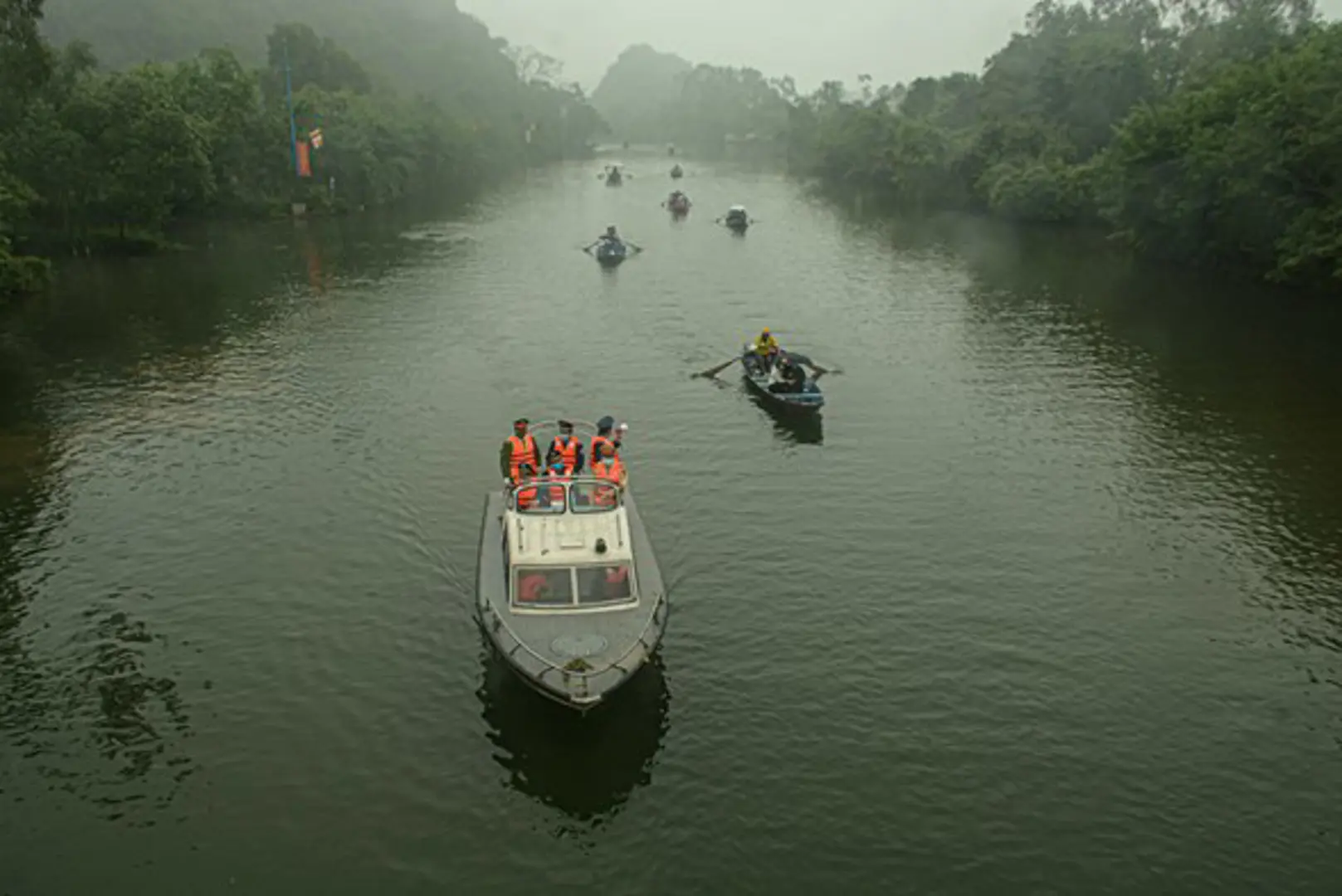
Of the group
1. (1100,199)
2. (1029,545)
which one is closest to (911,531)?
(1029,545)

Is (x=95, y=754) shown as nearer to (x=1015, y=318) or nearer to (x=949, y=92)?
(x=1015, y=318)

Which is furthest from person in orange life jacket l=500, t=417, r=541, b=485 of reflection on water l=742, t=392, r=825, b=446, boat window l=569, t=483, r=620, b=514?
reflection on water l=742, t=392, r=825, b=446

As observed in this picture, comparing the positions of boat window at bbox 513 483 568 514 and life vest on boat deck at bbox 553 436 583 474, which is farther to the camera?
life vest on boat deck at bbox 553 436 583 474

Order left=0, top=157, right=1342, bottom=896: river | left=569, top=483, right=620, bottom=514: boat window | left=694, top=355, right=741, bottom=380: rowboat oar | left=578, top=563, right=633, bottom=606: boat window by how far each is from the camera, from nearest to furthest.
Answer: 1. left=0, top=157, right=1342, bottom=896: river
2. left=578, top=563, right=633, bottom=606: boat window
3. left=569, top=483, right=620, bottom=514: boat window
4. left=694, top=355, right=741, bottom=380: rowboat oar

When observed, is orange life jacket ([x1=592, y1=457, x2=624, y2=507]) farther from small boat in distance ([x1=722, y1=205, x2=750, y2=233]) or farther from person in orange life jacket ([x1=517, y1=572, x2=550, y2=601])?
small boat in distance ([x1=722, y1=205, x2=750, y2=233])

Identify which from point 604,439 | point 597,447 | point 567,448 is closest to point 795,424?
point 604,439
